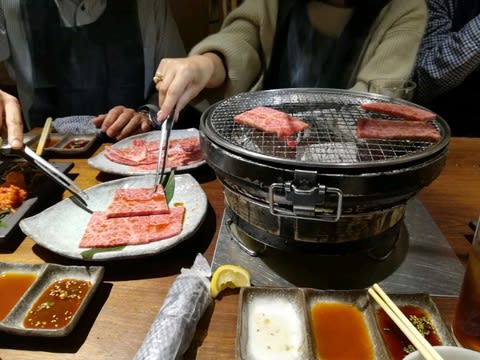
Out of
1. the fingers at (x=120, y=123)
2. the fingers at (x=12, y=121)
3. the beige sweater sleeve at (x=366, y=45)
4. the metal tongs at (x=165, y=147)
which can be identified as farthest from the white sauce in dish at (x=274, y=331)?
the fingers at (x=120, y=123)

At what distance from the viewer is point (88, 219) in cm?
181

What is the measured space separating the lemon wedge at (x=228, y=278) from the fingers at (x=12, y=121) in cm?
121

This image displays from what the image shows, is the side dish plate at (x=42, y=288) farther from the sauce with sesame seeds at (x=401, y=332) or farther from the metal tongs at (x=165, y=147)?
the sauce with sesame seeds at (x=401, y=332)

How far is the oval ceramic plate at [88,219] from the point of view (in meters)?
1.52

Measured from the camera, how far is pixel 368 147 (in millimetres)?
1431

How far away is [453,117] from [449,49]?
73cm

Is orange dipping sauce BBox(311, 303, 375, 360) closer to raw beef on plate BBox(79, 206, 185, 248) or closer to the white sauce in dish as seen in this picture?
the white sauce in dish

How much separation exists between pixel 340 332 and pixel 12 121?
1908 millimetres

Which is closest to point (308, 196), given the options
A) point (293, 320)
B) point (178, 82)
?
point (293, 320)

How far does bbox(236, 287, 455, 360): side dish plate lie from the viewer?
3.75 ft

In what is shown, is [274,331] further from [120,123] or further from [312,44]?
[312,44]

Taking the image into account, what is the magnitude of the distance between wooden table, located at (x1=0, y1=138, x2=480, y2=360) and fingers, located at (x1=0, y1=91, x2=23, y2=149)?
513 millimetres

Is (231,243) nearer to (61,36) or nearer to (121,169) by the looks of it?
(121,169)

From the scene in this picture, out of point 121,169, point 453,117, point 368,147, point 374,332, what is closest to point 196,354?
point 374,332
